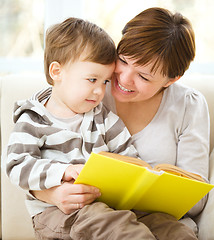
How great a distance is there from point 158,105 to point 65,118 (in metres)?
0.43

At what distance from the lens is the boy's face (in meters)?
1.34

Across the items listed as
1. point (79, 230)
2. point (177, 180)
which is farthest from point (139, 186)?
point (79, 230)

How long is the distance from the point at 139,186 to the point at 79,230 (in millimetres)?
237

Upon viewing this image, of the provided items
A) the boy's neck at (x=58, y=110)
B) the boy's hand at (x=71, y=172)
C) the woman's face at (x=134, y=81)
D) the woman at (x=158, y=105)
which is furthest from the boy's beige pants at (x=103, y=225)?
the woman's face at (x=134, y=81)

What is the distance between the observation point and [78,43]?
1335mm

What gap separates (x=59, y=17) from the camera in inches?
87.4

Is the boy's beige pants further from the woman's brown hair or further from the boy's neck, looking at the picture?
the woman's brown hair

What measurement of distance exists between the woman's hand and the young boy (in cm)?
3

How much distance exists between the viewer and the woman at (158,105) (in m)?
1.27

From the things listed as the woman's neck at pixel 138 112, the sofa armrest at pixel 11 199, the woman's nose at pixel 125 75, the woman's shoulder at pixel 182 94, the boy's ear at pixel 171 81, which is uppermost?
the woman's nose at pixel 125 75

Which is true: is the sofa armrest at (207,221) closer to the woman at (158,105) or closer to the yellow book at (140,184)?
the woman at (158,105)

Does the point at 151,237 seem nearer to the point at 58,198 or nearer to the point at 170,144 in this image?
the point at 58,198

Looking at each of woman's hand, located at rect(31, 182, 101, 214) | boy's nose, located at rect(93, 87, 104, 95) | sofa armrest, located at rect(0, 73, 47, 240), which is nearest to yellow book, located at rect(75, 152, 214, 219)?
woman's hand, located at rect(31, 182, 101, 214)

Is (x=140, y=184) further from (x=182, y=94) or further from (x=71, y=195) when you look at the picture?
(x=182, y=94)
